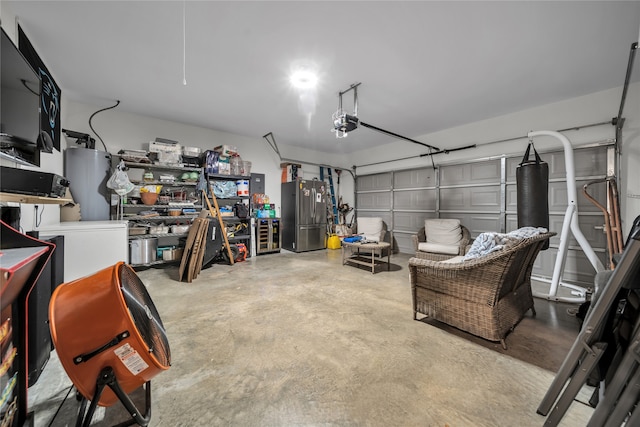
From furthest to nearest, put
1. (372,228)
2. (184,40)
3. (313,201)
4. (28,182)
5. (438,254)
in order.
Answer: (313,201)
(372,228)
(438,254)
(184,40)
(28,182)

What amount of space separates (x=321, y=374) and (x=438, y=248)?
328cm

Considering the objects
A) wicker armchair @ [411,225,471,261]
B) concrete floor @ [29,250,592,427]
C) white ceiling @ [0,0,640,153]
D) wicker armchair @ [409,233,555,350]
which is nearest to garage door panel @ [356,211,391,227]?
wicker armchair @ [411,225,471,261]

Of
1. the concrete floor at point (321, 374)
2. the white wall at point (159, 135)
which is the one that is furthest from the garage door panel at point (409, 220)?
the concrete floor at point (321, 374)

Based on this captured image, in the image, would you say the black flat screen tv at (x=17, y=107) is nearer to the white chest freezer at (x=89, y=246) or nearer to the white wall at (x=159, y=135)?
the white chest freezer at (x=89, y=246)

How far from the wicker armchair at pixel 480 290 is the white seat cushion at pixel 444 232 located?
2.12 meters

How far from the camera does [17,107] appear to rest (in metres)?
1.51

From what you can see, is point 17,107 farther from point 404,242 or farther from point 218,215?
point 404,242

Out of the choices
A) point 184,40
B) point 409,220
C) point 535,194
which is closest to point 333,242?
point 409,220

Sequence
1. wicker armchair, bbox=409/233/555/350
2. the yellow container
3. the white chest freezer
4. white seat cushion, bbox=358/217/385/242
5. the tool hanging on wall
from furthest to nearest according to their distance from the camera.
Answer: the yellow container, white seat cushion, bbox=358/217/385/242, the tool hanging on wall, the white chest freezer, wicker armchair, bbox=409/233/555/350

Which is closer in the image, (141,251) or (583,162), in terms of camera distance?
(583,162)

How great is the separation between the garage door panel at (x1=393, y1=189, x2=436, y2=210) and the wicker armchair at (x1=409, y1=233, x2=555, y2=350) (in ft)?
10.4

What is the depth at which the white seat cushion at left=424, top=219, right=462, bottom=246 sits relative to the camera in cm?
433

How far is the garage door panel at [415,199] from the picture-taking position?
529 cm

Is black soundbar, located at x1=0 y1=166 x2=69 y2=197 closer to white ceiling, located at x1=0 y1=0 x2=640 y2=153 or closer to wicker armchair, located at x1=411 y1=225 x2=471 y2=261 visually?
white ceiling, located at x1=0 y1=0 x2=640 y2=153
